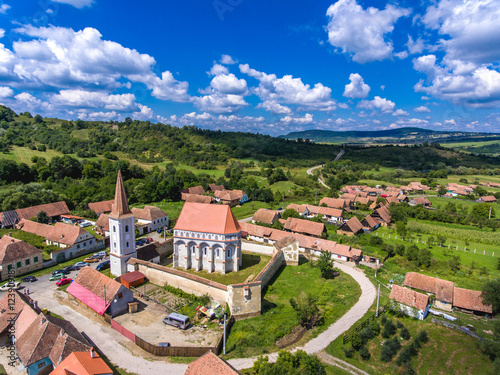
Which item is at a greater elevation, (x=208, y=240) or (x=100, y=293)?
(x=208, y=240)

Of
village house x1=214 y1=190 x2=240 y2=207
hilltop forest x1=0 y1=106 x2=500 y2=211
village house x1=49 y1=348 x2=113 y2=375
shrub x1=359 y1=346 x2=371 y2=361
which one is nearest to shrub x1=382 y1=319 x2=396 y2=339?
A: shrub x1=359 y1=346 x2=371 y2=361

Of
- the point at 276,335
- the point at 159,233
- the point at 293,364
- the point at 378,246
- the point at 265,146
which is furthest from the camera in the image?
the point at 265,146

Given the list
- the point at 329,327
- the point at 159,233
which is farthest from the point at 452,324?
the point at 159,233

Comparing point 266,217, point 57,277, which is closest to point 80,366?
point 57,277

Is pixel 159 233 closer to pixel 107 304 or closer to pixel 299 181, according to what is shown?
pixel 107 304

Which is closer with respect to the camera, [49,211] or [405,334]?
[405,334]

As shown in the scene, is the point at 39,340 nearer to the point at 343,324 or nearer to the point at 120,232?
the point at 120,232
